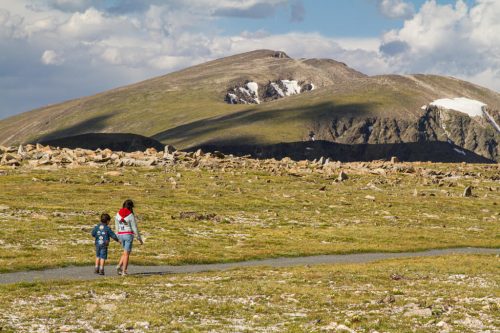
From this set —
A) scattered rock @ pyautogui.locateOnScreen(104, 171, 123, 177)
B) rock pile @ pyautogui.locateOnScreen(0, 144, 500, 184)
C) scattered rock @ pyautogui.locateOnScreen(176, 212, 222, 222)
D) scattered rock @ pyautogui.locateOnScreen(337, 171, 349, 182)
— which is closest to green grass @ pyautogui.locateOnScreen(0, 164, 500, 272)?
scattered rock @ pyautogui.locateOnScreen(176, 212, 222, 222)

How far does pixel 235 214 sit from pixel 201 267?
37.4 metres

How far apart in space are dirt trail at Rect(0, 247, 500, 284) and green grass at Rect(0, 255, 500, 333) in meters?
3.73

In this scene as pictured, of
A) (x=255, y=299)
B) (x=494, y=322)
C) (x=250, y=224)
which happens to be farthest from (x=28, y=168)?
(x=494, y=322)

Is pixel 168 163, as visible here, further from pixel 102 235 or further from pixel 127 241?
pixel 127 241

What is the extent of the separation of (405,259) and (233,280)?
2208cm

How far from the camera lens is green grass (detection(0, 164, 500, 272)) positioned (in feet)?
190

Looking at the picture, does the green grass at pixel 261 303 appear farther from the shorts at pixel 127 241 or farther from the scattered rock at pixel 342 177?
the scattered rock at pixel 342 177

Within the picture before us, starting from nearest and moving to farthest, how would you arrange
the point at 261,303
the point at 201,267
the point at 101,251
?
the point at 261,303
the point at 101,251
the point at 201,267

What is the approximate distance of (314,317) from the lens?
1140 inches

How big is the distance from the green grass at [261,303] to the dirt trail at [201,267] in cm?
373

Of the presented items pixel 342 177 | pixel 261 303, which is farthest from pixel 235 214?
pixel 342 177

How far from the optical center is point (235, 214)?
8800 centimetres

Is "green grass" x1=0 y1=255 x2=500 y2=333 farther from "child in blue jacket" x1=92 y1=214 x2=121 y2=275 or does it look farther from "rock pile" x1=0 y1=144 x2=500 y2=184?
"rock pile" x1=0 y1=144 x2=500 y2=184

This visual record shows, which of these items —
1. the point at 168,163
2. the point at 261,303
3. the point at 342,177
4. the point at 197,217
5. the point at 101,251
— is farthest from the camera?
the point at 168,163
